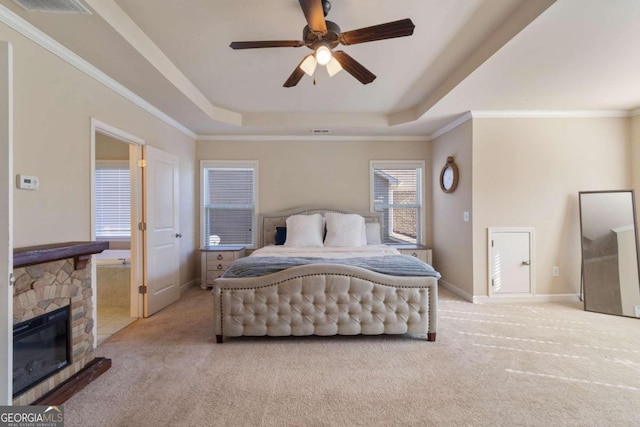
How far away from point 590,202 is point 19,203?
5.83 meters

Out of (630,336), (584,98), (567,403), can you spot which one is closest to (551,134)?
(584,98)

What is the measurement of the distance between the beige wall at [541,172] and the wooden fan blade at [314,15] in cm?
283

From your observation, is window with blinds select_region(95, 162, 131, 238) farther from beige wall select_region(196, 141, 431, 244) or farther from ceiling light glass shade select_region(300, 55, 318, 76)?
ceiling light glass shade select_region(300, 55, 318, 76)

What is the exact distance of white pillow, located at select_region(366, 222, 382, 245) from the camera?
466 centimetres

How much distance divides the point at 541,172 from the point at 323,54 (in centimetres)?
353

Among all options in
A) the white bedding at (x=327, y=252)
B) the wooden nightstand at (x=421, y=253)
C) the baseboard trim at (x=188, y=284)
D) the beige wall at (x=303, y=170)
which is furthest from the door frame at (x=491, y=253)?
the baseboard trim at (x=188, y=284)

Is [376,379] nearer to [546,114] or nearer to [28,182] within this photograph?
[28,182]

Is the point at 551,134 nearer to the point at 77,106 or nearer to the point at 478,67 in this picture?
the point at 478,67

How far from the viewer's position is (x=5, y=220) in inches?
58.3

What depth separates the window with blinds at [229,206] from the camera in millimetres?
5062

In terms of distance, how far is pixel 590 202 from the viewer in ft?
12.3

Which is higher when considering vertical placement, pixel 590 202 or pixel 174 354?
pixel 590 202

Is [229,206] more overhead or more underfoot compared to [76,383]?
more overhead

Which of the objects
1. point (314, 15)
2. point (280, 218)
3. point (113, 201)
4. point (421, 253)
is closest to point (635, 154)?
point (421, 253)
